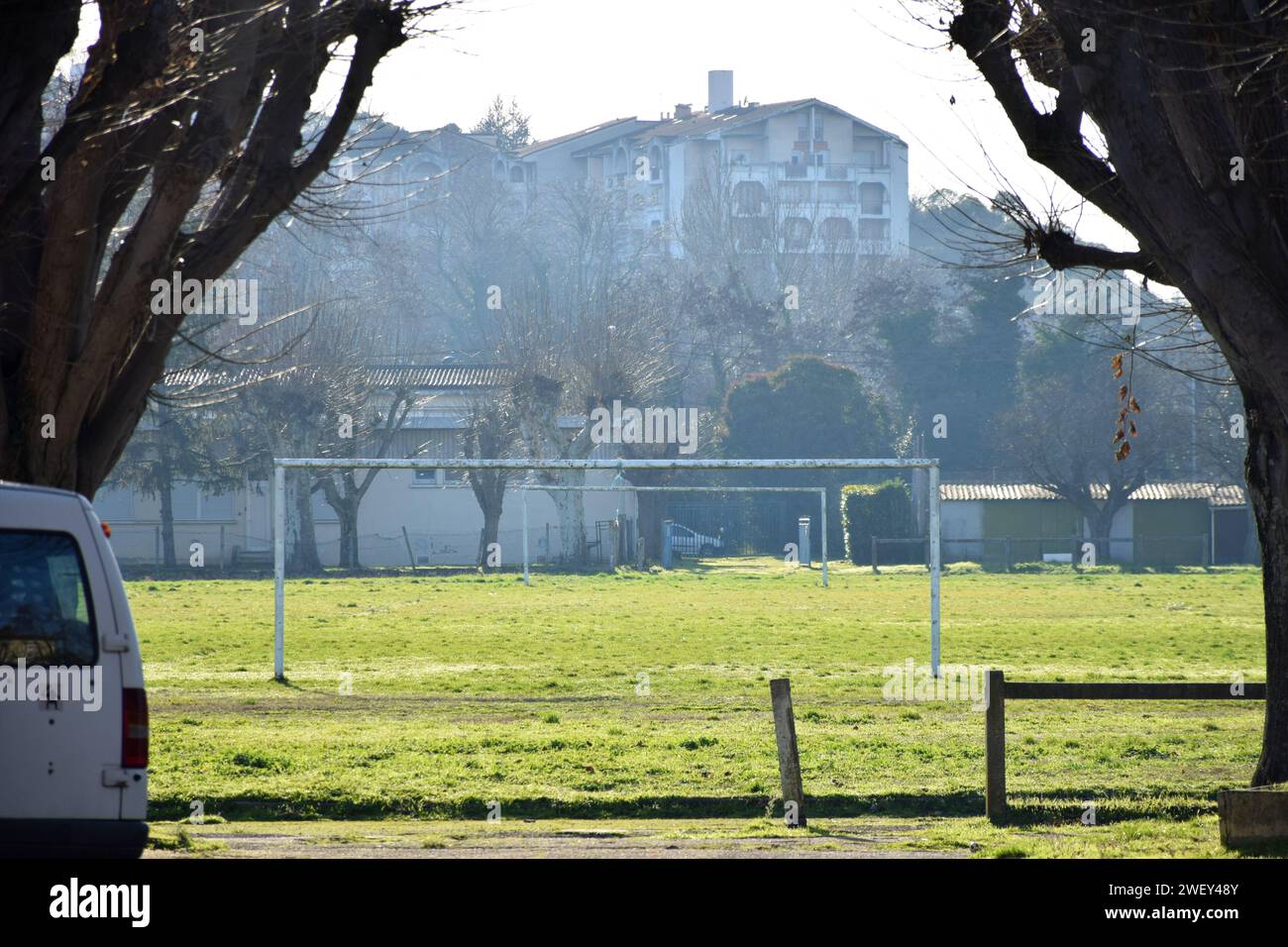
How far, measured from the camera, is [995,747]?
1078cm

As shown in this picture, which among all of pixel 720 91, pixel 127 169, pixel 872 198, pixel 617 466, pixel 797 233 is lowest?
pixel 617 466

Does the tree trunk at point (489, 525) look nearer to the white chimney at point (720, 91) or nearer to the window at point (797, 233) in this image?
the window at point (797, 233)

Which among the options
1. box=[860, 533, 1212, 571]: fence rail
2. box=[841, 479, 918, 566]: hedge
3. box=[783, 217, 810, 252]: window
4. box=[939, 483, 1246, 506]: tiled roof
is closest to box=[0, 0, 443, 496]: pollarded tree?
box=[841, 479, 918, 566]: hedge

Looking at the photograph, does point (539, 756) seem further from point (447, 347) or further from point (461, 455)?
point (447, 347)

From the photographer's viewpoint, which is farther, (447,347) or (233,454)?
(447,347)

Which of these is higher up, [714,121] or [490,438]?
[714,121]

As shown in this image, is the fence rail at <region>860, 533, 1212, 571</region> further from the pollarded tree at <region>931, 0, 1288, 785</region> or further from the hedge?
the pollarded tree at <region>931, 0, 1288, 785</region>

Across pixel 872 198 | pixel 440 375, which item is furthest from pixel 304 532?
pixel 872 198

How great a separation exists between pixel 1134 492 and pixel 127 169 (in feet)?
173

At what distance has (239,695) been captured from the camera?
18297mm

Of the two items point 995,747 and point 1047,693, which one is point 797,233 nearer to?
point 995,747

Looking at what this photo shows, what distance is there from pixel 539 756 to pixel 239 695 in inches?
236

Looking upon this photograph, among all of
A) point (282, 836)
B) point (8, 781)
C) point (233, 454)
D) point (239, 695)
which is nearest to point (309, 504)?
point (233, 454)

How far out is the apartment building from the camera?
8694 cm
